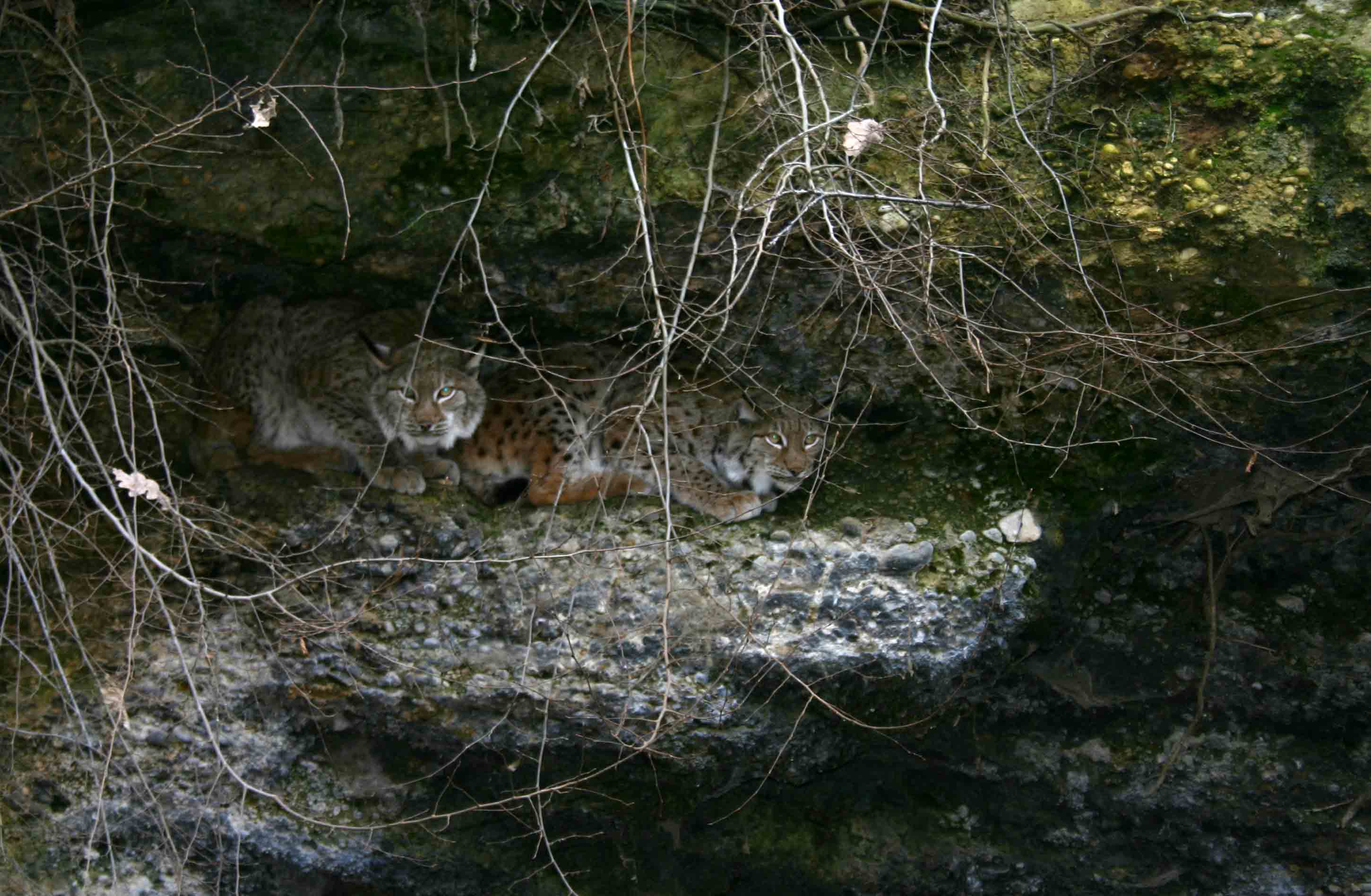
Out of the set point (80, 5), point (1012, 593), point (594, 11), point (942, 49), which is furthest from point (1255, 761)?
point (80, 5)

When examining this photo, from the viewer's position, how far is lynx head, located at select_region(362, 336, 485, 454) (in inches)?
200

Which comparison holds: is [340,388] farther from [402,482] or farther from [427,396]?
[402,482]

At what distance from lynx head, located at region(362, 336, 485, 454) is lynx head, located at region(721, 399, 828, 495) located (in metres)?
1.04

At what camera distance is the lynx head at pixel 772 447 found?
5.14 m

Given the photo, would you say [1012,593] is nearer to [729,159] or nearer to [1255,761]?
[1255,761]

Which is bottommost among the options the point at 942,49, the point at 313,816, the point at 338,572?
the point at 313,816

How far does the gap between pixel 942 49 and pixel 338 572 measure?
2788 mm

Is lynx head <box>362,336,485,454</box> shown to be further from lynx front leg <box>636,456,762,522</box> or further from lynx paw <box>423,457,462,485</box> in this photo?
lynx front leg <box>636,456,762,522</box>

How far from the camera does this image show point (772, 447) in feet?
17.0

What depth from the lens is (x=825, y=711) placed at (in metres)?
4.48

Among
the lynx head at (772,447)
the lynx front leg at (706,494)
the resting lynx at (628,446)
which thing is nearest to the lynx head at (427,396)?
the resting lynx at (628,446)

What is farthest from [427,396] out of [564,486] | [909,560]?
[909,560]

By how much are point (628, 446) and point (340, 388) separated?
117cm

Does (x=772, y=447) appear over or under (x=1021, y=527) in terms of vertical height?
under
